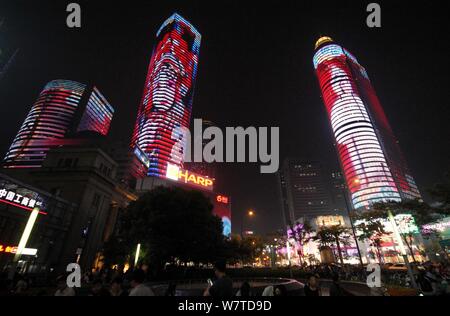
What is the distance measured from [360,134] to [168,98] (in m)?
115

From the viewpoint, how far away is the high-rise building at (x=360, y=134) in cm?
11319

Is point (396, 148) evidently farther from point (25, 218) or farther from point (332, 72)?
point (25, 218)

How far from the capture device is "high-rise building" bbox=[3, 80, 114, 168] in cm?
11125

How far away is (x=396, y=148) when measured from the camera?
475 feet

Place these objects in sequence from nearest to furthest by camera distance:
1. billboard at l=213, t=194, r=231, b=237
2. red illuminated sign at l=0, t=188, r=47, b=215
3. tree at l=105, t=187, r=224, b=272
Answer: red illuminated sign at l=0, t=188, r=47, b=215, tree at l=105, t=187, r=224, b=272, billboard at l=213, t=194, r=231, b=237

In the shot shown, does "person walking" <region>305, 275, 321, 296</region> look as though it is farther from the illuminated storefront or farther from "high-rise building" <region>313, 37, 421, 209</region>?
"high-rise building" <region>313, 37, 421, 209</region>

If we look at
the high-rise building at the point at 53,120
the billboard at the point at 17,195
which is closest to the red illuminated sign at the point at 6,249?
the billboard at the point at 17,195

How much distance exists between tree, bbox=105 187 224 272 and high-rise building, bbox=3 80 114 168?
92362mm

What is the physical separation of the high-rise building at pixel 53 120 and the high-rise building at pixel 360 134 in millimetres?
129885

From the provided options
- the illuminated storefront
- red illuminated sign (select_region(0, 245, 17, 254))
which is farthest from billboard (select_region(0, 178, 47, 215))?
red illuminated sign (select_region(0, 245, 17, 254))

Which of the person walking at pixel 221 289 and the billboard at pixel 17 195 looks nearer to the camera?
the person walking at pixel 221 289

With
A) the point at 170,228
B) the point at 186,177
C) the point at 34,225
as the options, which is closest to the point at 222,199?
the point at 186,177

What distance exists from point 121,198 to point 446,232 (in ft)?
289

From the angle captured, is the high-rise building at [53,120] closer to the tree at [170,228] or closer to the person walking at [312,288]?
the tree at [170,228]
